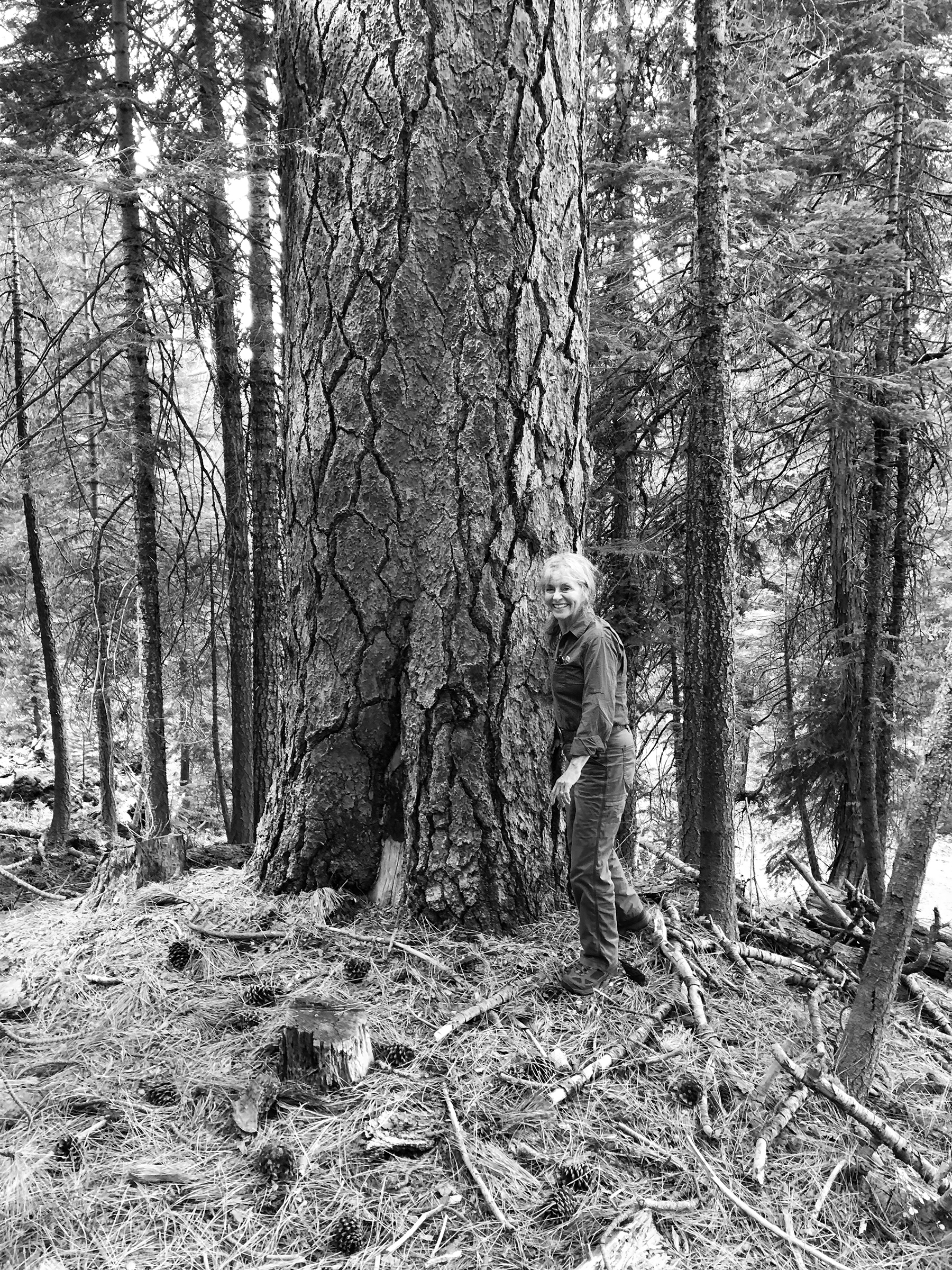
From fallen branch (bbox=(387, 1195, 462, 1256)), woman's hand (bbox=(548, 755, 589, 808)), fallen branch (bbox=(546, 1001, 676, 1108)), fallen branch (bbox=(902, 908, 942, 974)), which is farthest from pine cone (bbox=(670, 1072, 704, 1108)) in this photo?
fallen branch (bbox=(902, 908, 942, 974))

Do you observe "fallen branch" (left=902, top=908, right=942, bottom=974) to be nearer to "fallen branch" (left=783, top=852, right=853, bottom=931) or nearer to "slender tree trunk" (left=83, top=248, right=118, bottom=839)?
"fallen branch" (left=783, top=852, right=853, bottom=931)

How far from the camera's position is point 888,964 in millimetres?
2457

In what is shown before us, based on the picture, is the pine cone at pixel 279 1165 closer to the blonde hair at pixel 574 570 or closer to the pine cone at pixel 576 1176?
the pine cone at pixel 576 1176

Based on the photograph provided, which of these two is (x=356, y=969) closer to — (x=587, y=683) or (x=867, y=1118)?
(x=587, y=683)

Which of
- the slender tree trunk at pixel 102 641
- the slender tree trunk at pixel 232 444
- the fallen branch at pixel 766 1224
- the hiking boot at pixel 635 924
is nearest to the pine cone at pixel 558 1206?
the fallen branch at pixel 766 1224

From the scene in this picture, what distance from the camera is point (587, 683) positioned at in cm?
302

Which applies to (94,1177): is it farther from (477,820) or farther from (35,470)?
(35,470)

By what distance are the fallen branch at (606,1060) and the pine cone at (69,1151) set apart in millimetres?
1267

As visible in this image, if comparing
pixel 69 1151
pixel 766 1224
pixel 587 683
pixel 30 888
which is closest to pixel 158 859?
pixel 30 888

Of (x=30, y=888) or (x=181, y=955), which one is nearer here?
(x=181, y=955)

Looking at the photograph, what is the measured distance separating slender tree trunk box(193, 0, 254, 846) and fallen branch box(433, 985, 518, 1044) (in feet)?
15.3

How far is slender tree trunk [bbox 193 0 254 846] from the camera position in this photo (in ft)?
22.1

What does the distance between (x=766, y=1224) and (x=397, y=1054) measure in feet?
3.58

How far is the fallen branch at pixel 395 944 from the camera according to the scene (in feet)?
9.36
